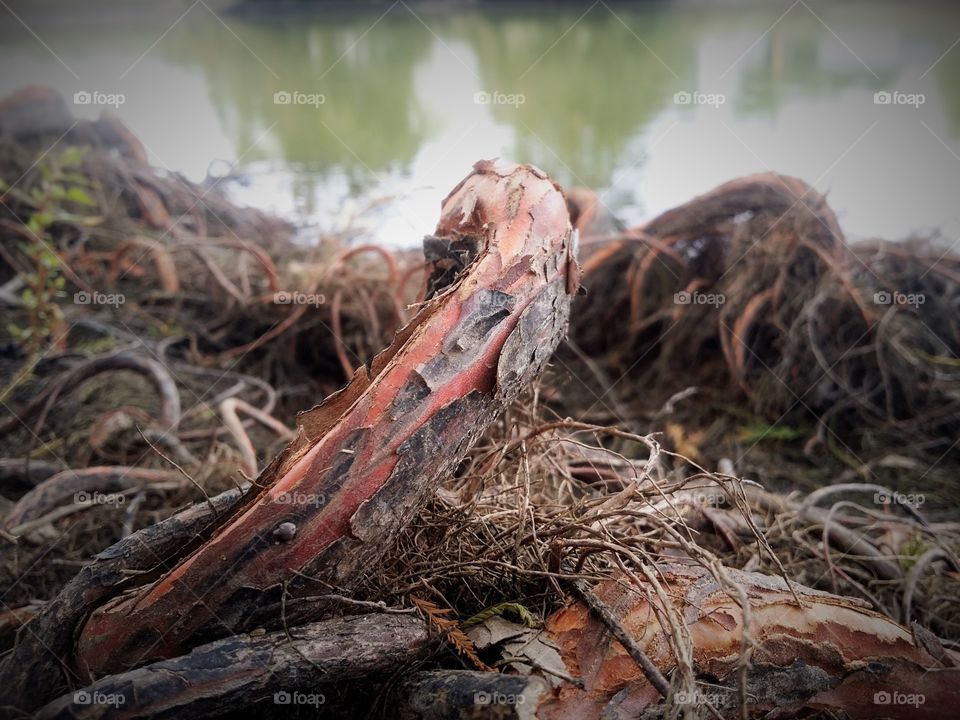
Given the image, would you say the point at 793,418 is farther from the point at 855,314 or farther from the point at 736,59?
the point at 736,59

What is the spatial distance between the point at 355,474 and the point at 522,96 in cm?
347

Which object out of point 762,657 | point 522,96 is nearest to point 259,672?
point 762,657

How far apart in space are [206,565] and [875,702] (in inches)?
46.9

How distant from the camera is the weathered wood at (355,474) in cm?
114

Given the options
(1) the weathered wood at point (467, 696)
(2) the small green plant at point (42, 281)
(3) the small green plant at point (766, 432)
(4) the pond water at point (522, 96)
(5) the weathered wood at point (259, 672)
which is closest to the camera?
(5) the weathered wood at point (259, 672)

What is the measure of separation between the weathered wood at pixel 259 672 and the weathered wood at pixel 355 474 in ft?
0.25

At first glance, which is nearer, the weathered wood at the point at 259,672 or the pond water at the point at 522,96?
the weathered wood at the point at 259,672

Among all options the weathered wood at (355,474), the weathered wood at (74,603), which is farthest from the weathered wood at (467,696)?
the weathered wood at (74,603)

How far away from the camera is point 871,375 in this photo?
317 cm

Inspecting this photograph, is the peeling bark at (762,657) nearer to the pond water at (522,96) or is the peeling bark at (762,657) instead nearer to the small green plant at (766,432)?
the pond water at (522,96)

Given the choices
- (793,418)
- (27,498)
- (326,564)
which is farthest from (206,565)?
(793,418)

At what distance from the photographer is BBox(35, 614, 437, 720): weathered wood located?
1.01 m

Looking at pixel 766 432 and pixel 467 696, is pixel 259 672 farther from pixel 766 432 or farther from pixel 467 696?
pixel 766 432

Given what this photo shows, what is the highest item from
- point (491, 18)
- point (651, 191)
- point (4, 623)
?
point (491, 18)
